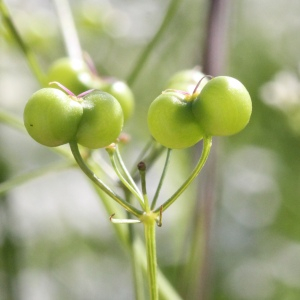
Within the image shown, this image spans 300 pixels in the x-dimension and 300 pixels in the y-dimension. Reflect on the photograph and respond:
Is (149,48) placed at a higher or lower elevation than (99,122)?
higher

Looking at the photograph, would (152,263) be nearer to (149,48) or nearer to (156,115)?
(156,115)

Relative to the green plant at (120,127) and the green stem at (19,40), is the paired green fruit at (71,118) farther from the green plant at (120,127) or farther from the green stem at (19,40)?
the green stem at (19,40)

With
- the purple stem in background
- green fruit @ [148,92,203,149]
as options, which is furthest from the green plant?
the purple stem in background

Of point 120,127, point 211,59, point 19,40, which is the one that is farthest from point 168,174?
point 120,127

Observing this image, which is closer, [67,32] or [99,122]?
[99,122]

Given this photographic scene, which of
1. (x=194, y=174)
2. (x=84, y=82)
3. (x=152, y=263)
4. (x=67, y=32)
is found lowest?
(x=152, y=263)

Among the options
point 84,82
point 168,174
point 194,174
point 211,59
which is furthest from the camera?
point 168,174

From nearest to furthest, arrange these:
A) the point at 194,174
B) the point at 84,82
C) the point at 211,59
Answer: the point at 194,174, the point at 84,82, the point at 211,59

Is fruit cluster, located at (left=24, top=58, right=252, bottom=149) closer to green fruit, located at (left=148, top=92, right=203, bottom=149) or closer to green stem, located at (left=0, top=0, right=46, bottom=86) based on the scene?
green fruit, located at (left=148, top=92, right=203, bottom=149)
